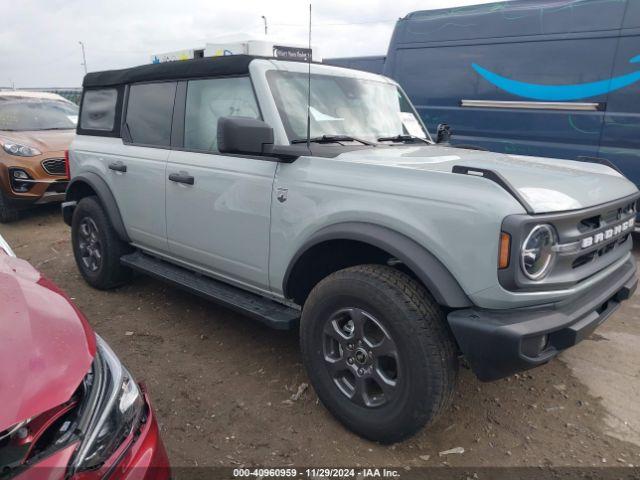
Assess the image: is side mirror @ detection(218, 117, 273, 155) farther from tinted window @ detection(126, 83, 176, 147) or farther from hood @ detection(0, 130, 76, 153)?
hood @ detection(0, 130, 76, 153)

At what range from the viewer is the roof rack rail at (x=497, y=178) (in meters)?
1.98

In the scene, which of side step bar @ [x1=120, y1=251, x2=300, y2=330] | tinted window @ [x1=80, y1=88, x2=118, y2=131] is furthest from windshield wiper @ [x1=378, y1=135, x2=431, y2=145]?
tinted window @ [x1=80, y1=88, x2=118, y2=131]

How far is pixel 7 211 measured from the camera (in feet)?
24.0

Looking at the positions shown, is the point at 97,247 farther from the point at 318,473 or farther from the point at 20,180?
the point at 20,180

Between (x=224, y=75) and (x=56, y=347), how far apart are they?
2.19 meters

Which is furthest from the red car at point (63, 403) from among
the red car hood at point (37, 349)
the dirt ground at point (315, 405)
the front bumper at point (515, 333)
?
the front bumper at point (515, 333)

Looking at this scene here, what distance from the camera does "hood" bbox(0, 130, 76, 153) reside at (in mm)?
7188

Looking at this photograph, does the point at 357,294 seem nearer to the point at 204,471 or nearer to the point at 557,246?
the point at 557,246

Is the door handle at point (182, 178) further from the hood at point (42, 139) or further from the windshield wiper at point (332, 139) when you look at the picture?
the hood at point (42, 139)

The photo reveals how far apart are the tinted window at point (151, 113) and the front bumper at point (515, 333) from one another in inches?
103

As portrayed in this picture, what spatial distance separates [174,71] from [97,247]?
5.87 ft

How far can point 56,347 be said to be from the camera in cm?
160

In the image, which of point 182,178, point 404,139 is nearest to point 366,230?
point 404,139

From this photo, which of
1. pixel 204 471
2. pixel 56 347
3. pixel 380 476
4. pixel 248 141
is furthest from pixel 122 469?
pixel 248 141
